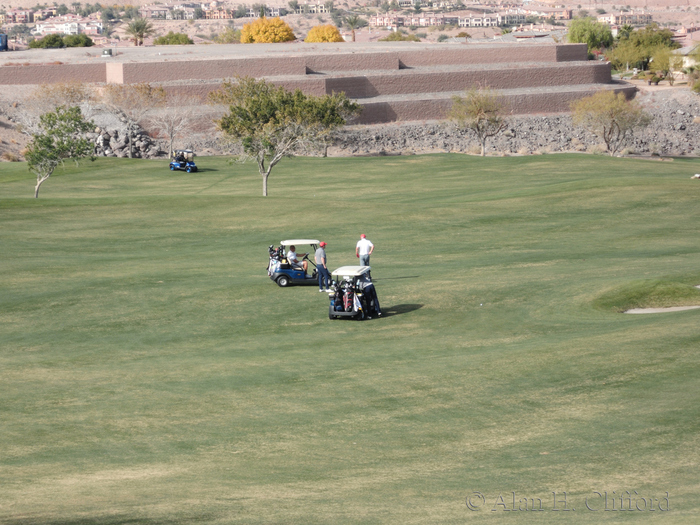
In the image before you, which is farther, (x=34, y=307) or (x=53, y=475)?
(x=34, y=307)

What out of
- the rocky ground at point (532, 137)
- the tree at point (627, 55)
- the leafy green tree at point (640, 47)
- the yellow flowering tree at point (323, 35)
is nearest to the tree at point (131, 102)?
the rocky ground at point (532, 137)

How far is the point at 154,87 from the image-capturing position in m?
97.2

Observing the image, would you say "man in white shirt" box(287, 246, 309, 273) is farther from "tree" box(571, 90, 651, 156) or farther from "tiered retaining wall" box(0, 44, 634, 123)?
"tiered retaining wall" box(0, 44, 634, 123)

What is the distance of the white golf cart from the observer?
2436cm

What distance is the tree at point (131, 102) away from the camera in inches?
3607

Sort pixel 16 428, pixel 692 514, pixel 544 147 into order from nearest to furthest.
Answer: pixel 692 514, pixel 16 428, pixel 544 147

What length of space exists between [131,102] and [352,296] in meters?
73.4

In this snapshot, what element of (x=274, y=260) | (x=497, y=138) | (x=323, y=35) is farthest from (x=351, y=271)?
(x=323, y=35)

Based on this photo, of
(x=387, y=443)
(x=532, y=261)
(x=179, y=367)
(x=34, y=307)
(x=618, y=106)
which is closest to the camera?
(x=387, y=443)

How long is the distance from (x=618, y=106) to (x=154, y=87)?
49664 millimetres

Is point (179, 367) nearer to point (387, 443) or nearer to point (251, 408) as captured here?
point (251, 408)

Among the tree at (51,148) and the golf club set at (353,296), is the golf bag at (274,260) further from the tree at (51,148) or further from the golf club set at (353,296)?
the tree at (51,148)

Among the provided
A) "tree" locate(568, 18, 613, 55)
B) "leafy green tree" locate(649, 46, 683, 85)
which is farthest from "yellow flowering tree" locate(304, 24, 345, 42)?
"leafy green tree" locate(649, 46, 683, 85)


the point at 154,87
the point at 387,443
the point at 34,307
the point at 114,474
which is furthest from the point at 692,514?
the point at 154,87
